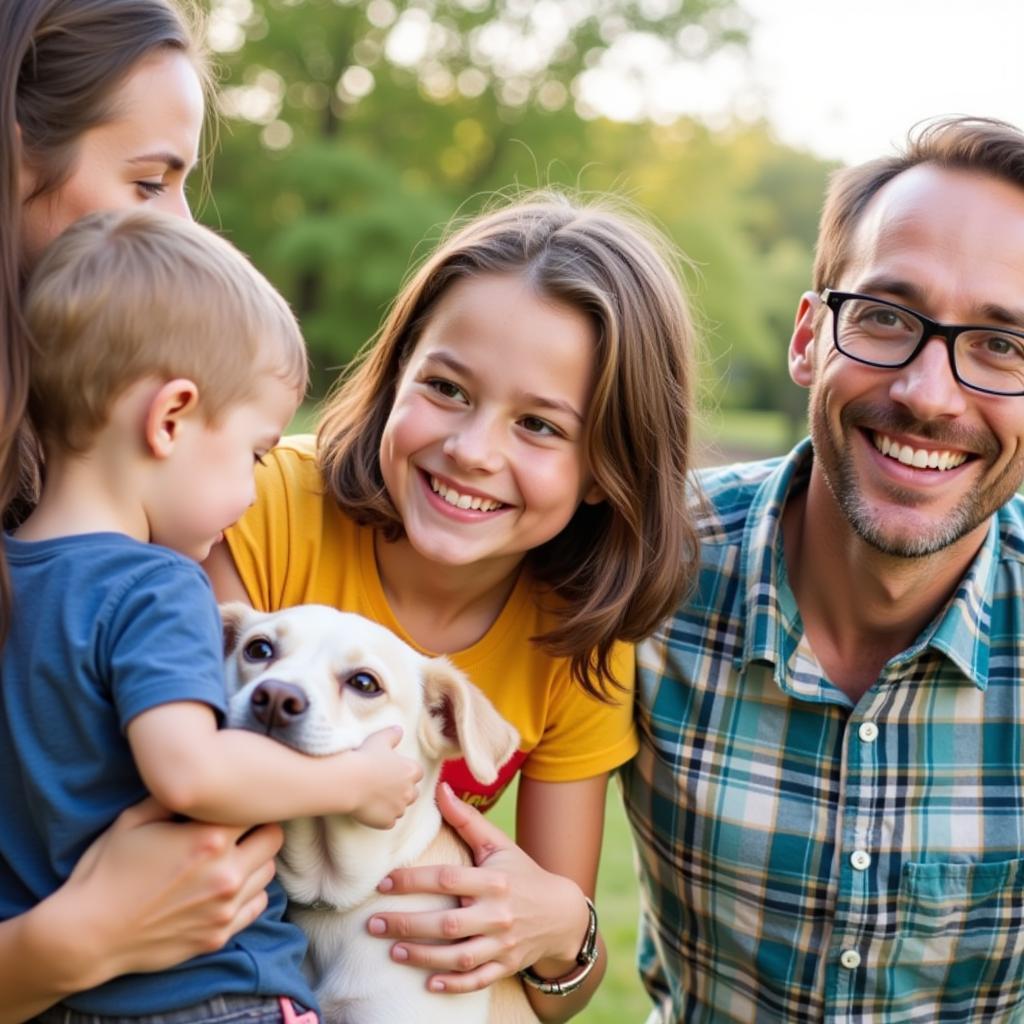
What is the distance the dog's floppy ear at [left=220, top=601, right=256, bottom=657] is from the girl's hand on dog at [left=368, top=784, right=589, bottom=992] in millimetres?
602

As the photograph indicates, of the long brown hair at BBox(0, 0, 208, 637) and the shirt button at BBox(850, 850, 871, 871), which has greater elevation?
the long brown hair at BBox(0, 0, 208, 637)

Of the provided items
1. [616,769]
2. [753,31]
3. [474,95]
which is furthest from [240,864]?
[753,31]

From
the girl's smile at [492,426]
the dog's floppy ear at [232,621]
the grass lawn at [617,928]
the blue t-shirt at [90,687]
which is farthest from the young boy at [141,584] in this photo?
the grass lawn at [617,928]

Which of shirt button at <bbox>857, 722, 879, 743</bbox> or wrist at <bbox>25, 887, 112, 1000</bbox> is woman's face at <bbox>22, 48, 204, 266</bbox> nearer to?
wrist at <bbox>25, 887, 112, 1000</bbox>

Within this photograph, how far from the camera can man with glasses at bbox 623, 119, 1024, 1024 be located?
3104 mm

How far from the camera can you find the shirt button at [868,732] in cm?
314

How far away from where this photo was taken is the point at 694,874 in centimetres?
331

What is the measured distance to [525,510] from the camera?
2973mm

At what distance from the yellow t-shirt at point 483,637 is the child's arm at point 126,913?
3.05 feet

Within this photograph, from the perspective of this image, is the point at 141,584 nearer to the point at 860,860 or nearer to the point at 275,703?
the point at 275,703

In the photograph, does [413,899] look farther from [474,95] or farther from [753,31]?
[753,31]

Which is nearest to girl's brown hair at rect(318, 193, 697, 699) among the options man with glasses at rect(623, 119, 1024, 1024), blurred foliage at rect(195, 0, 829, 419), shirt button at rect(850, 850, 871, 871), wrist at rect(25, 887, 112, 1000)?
man with glasses at rect(623, 119, 1024, 1024)

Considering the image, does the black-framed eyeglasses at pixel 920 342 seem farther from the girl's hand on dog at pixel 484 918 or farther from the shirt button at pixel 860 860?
the girl's hand on dog at pixel 484 918

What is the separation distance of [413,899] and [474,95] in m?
24.6
